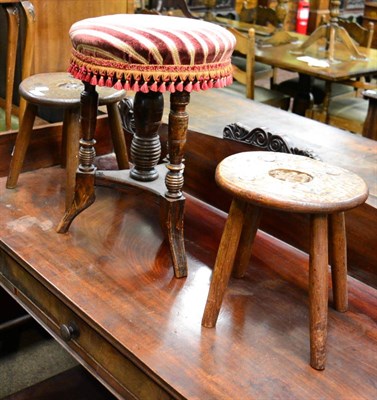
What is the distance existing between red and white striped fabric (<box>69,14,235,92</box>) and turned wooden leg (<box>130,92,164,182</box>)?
265 millimetres

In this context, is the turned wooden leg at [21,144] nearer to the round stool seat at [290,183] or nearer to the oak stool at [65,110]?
the oak stool at [65,110]

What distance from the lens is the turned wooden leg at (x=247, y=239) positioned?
1.53 meters

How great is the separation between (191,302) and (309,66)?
255cm

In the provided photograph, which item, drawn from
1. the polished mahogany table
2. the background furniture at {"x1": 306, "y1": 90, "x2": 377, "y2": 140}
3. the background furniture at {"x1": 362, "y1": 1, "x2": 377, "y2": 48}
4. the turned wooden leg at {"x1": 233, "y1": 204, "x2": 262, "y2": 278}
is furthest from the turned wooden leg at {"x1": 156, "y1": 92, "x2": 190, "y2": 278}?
the background furniture at {"x1": 362, "y1": 1, "x2": 377, "y2": 48}

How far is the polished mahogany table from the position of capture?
12.0ft

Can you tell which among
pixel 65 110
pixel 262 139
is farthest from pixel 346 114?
pixel 65 110

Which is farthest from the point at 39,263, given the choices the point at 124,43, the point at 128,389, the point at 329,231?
the point at 329,231

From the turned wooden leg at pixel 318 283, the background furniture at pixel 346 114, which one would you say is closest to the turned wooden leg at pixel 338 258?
the turned wooden leg at pixel 318 283

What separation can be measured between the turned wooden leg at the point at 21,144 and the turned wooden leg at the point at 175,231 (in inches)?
22.1

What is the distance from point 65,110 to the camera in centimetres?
196

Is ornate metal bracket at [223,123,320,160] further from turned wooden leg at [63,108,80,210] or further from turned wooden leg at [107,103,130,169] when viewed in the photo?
turned wooden leg at [63,108,80,210]

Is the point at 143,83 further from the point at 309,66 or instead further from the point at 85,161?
the point at 309,66

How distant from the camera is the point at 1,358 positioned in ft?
7.66

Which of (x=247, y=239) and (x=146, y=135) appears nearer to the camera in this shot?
(x=247, y=239)
